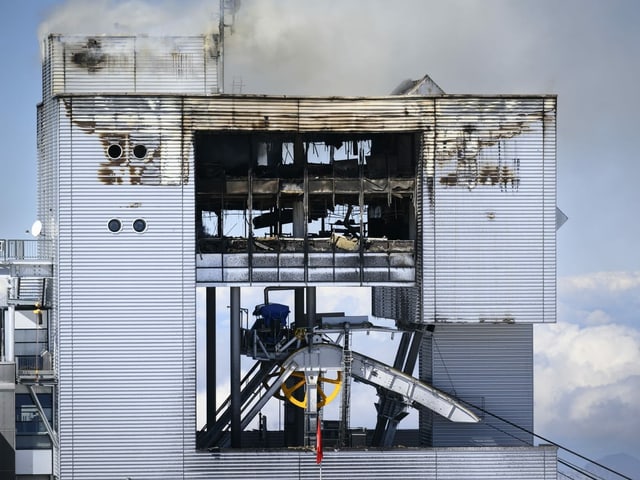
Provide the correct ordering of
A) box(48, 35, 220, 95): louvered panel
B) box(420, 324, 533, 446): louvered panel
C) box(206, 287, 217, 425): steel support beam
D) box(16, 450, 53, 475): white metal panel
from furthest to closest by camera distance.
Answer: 1. box(206, 287, 217, 425): steel support beam
2. box(420, 324, 533, 446): louvered panel
3. box(48, 35, 220, 95): louvered panel
4. box(16, 450, 53, 475): white metal panel

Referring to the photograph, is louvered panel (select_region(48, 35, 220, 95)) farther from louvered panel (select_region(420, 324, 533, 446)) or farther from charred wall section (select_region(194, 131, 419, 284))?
louvered panel (select_region(420, 324, 533, 446))

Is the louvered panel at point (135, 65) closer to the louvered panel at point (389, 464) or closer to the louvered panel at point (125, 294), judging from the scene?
the louvered panel at point (125, 294)

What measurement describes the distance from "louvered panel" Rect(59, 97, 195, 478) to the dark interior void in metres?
2.82

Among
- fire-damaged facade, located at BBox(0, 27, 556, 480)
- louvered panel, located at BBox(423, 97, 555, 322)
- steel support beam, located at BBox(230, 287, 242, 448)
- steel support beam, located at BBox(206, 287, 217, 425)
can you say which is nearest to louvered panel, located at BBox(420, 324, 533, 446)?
fire-damaged facade, located at BBox(0, 27, 556, 480)

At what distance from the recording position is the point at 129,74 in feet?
166

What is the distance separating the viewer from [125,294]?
47.5 meters

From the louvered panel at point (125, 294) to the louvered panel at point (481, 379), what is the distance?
10494 mm

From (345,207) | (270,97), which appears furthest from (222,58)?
(345,207)

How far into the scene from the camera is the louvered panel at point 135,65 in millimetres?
50188

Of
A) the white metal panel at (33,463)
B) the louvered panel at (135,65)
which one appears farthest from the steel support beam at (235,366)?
the louvered panel at (135,65)

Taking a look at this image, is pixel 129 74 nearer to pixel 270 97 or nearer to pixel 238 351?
pixel 270 97

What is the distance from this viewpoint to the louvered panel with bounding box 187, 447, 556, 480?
155 feet

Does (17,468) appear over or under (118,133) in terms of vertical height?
under

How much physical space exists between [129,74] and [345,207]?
422 inches
